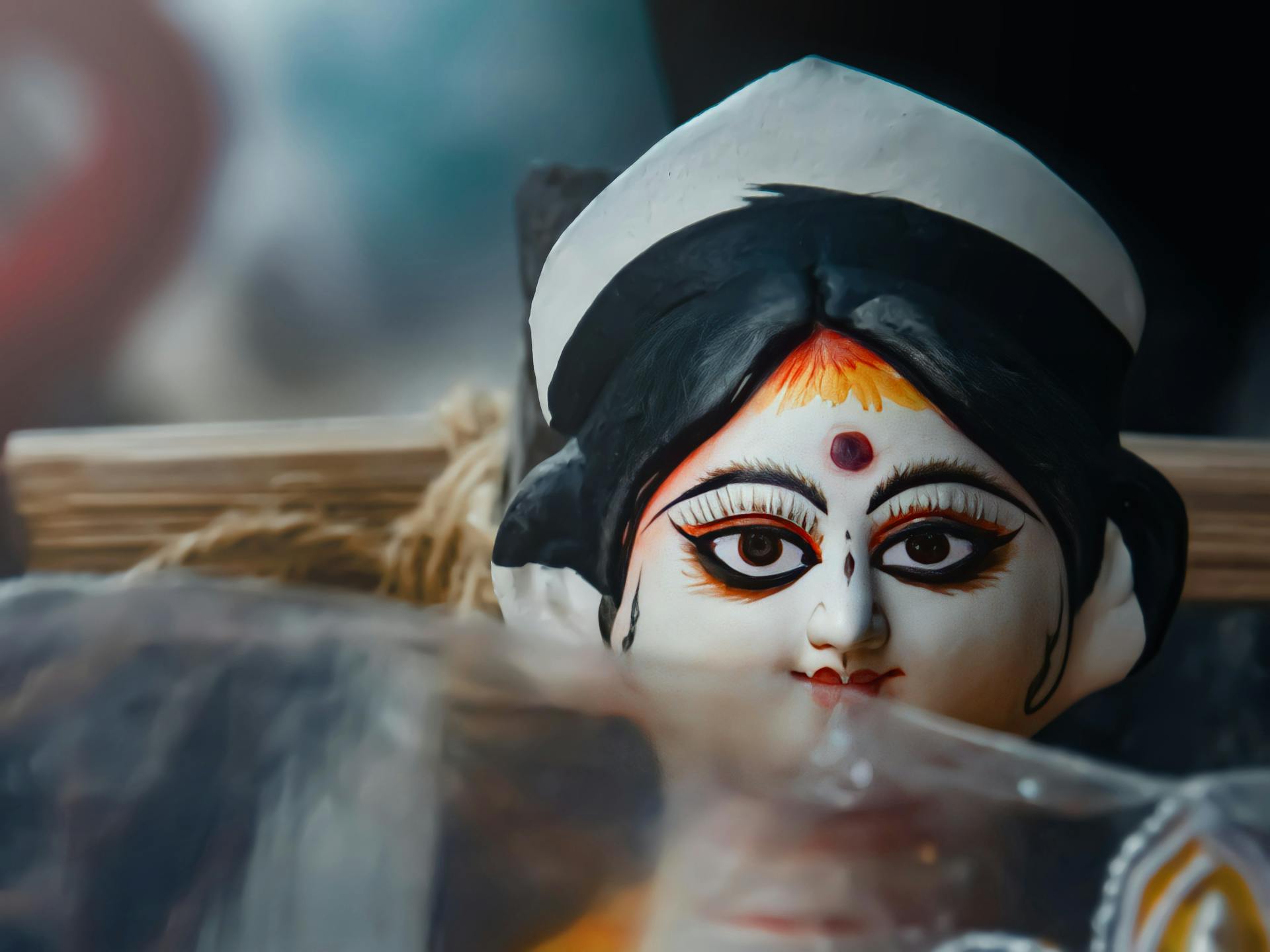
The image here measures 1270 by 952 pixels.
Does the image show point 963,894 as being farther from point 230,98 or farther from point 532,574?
point 230,98

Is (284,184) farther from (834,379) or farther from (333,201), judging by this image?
(834,379)

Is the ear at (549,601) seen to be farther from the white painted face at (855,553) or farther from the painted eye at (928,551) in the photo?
the painted eye at (928,551)

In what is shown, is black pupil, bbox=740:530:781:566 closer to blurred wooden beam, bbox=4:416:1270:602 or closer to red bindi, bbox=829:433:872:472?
red bindi, bbox=829:433:872:472

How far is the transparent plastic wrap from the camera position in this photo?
0.42m

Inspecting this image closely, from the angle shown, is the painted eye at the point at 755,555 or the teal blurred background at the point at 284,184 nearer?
the painted eye at the point at 755,555

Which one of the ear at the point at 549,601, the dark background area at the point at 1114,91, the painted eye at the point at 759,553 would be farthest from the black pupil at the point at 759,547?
the dark background area at the point at 1114,91

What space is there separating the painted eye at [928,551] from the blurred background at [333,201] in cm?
60

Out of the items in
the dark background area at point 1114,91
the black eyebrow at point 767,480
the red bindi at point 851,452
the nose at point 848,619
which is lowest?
the nose at point 848,619

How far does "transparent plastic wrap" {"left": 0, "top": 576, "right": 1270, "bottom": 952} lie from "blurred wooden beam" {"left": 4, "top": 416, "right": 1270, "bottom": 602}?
77 centimetres

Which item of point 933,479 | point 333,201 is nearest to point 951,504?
point 933,479

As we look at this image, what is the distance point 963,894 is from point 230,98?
111 cm

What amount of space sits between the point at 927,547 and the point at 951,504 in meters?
0.03

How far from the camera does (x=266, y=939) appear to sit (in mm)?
428

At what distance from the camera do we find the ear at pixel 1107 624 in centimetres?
73
